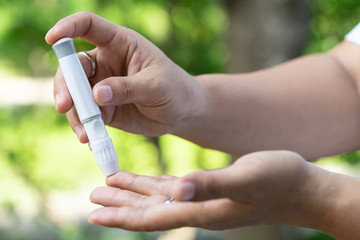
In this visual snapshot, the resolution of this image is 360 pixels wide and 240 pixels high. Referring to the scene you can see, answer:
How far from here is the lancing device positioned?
119 centimetres

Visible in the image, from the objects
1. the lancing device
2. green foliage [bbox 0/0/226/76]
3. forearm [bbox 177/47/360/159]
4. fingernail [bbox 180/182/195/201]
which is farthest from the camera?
green foliage [bbox 0/0/226/76]

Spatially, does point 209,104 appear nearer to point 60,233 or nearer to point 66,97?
point 66,97

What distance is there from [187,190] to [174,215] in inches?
4.2

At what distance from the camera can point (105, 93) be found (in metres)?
1.13

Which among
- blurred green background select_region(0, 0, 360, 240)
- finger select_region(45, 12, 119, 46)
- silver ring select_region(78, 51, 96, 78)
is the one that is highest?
finger select_region(45, 12, 119, 46)

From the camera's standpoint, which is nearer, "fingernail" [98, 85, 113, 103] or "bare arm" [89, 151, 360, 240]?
"bare arm" [89, 151, 360, 240]

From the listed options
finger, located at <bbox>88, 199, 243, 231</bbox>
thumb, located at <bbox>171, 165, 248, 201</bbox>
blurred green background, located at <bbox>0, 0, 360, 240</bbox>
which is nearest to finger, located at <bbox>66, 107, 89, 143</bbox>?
finger, located at <bbox>88, 199, 243, 231</bbox>

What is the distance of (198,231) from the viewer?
13.3ft

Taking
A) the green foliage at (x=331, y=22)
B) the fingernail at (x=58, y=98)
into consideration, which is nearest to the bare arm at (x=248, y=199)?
the fingernail at (x=58, y=98)

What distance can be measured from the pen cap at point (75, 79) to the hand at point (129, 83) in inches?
0.9

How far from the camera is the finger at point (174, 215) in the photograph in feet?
2.88

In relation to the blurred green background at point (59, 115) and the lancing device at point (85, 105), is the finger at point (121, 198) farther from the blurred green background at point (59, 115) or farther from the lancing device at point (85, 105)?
the blurred green background at point (59, 115)

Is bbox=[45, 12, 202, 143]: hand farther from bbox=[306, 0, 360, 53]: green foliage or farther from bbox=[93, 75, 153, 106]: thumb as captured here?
bbox=[306, 0, 360, 53]: green foliage

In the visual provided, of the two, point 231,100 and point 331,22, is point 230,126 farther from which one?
point 331,22
